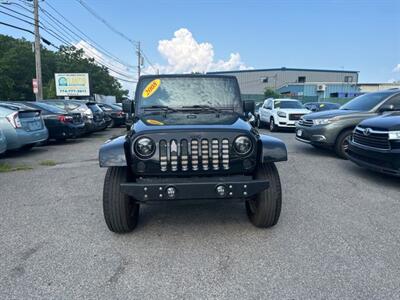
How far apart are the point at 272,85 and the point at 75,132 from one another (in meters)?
68.6

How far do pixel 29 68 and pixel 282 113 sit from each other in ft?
152

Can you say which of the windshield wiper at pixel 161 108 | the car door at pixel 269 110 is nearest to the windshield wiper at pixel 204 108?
the windshield wiper at pixel 161 108

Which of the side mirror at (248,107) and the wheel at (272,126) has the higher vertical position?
the side mirror at (248,107)

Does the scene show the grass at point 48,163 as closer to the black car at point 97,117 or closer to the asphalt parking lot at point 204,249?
the asphalt parking lot at point 204,249

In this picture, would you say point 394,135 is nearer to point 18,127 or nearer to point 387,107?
point 387,107

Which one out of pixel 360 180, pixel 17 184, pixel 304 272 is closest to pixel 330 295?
pixel 304 272

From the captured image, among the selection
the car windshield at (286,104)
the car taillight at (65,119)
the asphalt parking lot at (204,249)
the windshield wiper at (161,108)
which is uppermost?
the car windshield at (286,104)

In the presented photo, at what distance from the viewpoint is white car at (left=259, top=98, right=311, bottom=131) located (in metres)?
13.8

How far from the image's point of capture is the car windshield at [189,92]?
4.29m

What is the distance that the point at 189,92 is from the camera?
4.34m

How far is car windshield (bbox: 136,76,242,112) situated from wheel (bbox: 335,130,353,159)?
4.31 meters

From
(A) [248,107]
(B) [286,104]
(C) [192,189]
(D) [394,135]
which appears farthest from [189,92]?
(B) [286,104]

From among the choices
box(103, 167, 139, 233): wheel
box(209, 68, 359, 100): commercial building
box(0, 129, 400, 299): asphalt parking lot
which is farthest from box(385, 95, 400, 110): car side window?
box(209, 68, 359, 100): commercial building

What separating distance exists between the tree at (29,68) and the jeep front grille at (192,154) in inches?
1641
